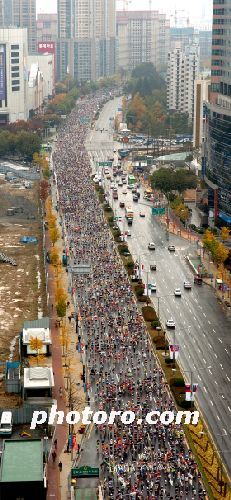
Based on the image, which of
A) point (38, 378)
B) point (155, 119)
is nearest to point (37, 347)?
point (38, 378)

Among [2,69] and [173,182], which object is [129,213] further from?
[2,69]

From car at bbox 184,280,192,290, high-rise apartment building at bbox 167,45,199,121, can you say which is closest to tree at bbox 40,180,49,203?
car at bbox 184,280,192,290

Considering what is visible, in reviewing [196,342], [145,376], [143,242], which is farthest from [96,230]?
[145,376]

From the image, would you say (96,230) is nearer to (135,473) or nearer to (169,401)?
(169,401)

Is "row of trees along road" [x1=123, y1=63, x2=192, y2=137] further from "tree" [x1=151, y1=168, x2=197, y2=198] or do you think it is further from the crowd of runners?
the crowd of runners

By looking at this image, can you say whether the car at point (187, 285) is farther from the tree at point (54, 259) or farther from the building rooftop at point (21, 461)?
the building rooftop at point (21, 461)

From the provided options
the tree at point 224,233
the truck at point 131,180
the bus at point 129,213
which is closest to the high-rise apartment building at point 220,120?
the tree at point 224,233
